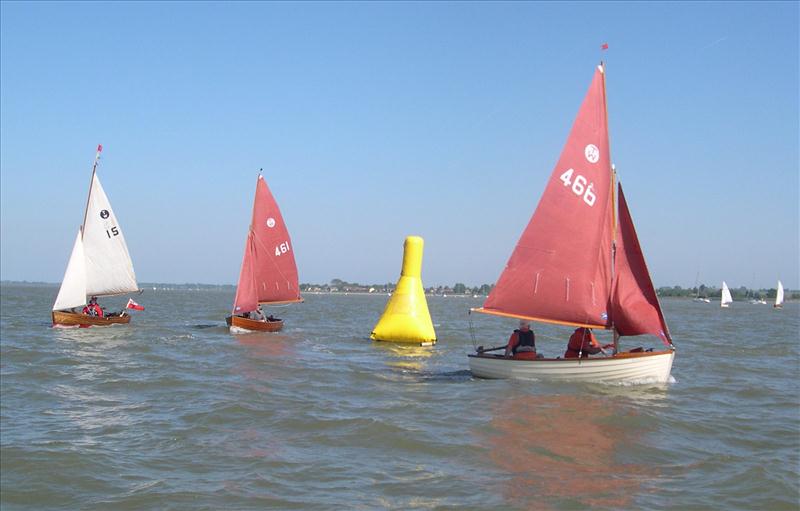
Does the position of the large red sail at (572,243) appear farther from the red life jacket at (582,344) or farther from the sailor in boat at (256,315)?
the sailor in boat at (256,315)

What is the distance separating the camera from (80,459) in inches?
389

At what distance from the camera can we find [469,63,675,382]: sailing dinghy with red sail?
17031mm

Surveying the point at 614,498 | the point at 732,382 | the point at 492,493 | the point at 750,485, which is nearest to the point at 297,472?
the point at 492,493

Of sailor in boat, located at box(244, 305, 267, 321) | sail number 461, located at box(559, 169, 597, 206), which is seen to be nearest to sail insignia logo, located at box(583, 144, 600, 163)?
sail number 461, located at box(559, 169, 597, 206)

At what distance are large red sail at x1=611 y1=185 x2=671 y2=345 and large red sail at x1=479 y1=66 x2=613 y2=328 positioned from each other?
0.89 feet

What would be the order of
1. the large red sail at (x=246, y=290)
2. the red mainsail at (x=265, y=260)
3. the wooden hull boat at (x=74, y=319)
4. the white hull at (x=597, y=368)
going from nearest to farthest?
the white hull at (x=597, y=368)
the wooden hull boat at (x=74, y=319)
the large red sail at (x=246, y=290)
the red mainsail at (x=265, y=260)

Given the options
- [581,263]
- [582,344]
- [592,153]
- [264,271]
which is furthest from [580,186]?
[264,271]

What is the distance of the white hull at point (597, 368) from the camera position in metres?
16.0

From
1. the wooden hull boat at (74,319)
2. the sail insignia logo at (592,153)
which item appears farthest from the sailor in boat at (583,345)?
the wooden hull boat at (74,319)

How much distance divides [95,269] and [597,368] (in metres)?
25.2

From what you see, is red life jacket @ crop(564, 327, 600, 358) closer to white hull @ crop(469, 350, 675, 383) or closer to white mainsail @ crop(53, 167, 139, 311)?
white hull @ crop(469, 350, 675, 383)

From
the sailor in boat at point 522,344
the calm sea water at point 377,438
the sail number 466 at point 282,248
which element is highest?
the sail number 466 at point 282,248

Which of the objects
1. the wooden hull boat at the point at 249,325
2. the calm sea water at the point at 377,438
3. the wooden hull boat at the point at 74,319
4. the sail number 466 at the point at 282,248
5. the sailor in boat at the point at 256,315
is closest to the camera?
the calm sea water at the point at 377,438

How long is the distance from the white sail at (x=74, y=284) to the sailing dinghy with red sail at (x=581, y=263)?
2173cm
